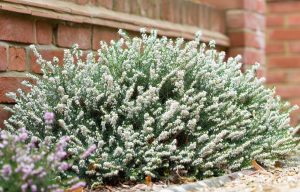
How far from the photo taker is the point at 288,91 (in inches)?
332

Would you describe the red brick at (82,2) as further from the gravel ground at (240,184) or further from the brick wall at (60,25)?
the gravel ground at (240,184)

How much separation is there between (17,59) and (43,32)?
276mm

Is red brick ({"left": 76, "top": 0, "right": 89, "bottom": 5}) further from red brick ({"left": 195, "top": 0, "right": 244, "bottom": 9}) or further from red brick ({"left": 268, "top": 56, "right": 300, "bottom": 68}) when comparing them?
red brick ({"left": 268, "top": 56, "right": 300, "bottom": 68})

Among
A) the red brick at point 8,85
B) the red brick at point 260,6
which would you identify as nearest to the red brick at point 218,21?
the red brick at point 260,6

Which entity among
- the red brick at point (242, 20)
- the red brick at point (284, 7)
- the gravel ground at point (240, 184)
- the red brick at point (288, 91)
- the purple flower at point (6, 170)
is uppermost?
the red brick at point (284, 7)

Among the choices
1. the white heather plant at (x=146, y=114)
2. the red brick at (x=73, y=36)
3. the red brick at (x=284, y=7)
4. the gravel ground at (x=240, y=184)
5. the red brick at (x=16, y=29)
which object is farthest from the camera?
the red brick at (x=284, y=7)

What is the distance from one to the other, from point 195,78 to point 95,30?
1.06 metres

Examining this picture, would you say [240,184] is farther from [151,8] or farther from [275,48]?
[275,48]

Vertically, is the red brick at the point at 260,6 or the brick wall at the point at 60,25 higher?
the red brick at the point at 260,6

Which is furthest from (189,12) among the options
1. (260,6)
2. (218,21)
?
(260,6)

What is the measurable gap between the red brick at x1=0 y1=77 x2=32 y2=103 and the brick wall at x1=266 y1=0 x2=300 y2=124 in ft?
15.2

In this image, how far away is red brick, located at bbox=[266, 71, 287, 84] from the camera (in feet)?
27.8

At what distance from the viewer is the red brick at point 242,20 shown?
677 centimetres

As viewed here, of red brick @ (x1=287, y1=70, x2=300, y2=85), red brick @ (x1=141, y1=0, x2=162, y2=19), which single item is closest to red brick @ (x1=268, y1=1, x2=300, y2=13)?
red brick @ (x1=287, y1=70, x2=300, y2=85)
